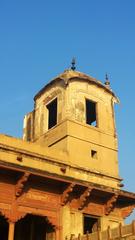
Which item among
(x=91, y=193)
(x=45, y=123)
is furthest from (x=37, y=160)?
(x=45, y=123)

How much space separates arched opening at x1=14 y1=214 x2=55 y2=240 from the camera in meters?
16.6

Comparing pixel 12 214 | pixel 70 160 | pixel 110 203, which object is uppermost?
pixel 70 160

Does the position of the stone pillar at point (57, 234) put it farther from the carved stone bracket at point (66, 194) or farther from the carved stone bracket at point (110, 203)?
the carved stone bracket at point (110, 203)

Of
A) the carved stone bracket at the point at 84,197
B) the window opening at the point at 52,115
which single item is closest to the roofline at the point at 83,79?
the window opening at the point at 52,115

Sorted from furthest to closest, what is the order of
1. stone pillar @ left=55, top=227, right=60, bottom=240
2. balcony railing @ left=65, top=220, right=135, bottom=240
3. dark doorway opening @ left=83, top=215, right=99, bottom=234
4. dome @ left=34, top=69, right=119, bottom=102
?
dome @ left=34, top=69, right=119, bottom=102 → dark doorway opening @ left=83, top=215, right=99, bottom=234 → stone pillar @ left=55, top=227, right=60, bottom=240 → balcony railing @ left=65, top=220, right=135, bottom=240

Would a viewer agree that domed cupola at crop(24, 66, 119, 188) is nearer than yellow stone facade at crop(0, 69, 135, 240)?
No

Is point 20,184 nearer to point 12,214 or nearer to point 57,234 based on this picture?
point 12,214

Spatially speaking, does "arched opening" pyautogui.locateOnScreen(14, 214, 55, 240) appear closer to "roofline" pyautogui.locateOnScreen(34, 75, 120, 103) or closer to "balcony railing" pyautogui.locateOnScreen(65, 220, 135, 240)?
"balcony railing" pyautogui.locateOnScreen(65, 220, 135, 240)

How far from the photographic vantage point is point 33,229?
16.9 m

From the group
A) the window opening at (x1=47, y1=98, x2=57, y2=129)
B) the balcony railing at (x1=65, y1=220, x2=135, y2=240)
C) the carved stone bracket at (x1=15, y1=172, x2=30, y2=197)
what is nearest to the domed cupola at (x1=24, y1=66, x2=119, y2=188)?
the window opening at (x1=47, y1=98, x2=57, y2=129)

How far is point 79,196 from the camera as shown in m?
17.1

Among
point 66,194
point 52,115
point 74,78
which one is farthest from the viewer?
point 52,115

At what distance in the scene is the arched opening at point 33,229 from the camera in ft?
54.6

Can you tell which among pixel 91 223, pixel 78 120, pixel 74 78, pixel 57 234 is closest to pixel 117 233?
pixel 57 234
